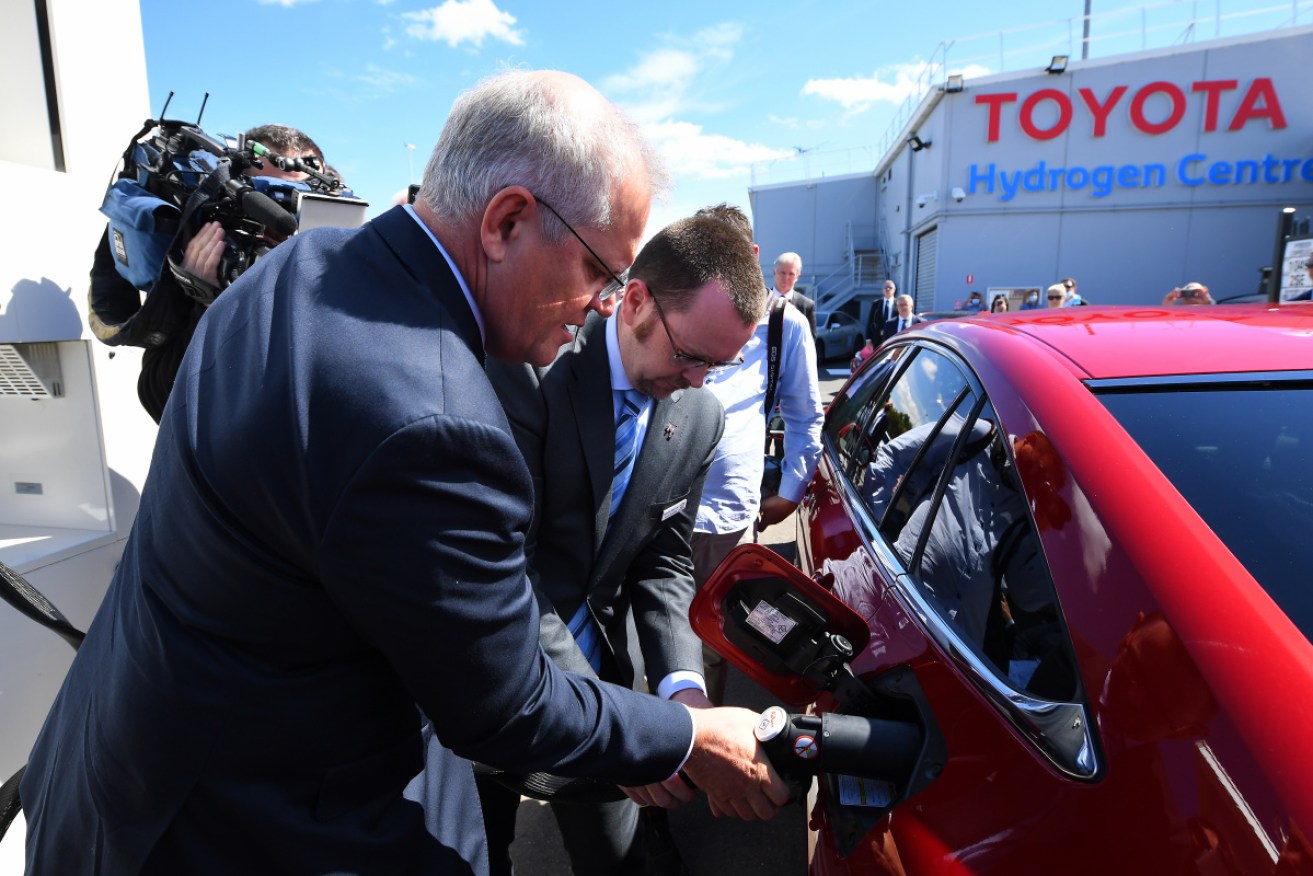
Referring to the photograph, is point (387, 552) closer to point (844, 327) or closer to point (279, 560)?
point (279, 560)

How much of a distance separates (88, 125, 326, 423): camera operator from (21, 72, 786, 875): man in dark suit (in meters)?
1.29

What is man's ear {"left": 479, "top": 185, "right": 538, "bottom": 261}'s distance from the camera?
3.28 feet

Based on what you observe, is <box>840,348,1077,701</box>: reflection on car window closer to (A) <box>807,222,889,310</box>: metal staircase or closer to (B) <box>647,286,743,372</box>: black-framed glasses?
(B) <box>647,286,743,372</box>: black-framed glasses

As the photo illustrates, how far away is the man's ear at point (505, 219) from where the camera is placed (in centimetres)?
100

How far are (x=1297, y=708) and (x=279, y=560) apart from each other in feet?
3.87

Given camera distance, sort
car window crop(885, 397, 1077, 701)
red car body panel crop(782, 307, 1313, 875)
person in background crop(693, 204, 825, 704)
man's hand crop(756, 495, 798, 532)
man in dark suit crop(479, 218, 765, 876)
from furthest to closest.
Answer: man's hand crop(756, 495, 798, 532) → person in background crop(693, 204, 825, 704) → man in dark suit crop(479, 218, 765, 876) → car window crop(885, 397, 1077, 701) → red car body panel crop(782, 307, 1313, 875)

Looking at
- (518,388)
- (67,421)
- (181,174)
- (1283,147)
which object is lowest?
(67,421)

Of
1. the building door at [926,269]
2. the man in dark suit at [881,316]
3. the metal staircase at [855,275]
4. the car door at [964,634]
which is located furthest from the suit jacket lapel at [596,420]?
the metal staircase at [855,275]

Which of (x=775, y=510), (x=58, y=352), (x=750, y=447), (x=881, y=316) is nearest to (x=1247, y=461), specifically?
(x=750, y=447)

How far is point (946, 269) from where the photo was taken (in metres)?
19.1

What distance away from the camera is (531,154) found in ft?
3.33

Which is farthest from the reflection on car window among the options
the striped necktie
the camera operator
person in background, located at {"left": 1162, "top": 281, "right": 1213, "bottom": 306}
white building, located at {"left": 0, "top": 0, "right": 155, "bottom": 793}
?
person in background, located at {"left": 1162, "top": 281, "right": 1213, "bottom": 306}

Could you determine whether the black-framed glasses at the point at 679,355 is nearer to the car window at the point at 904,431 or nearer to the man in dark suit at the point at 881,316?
the car window at the point at 904,431

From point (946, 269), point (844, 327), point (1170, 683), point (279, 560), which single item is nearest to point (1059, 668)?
point (1170, 683)
